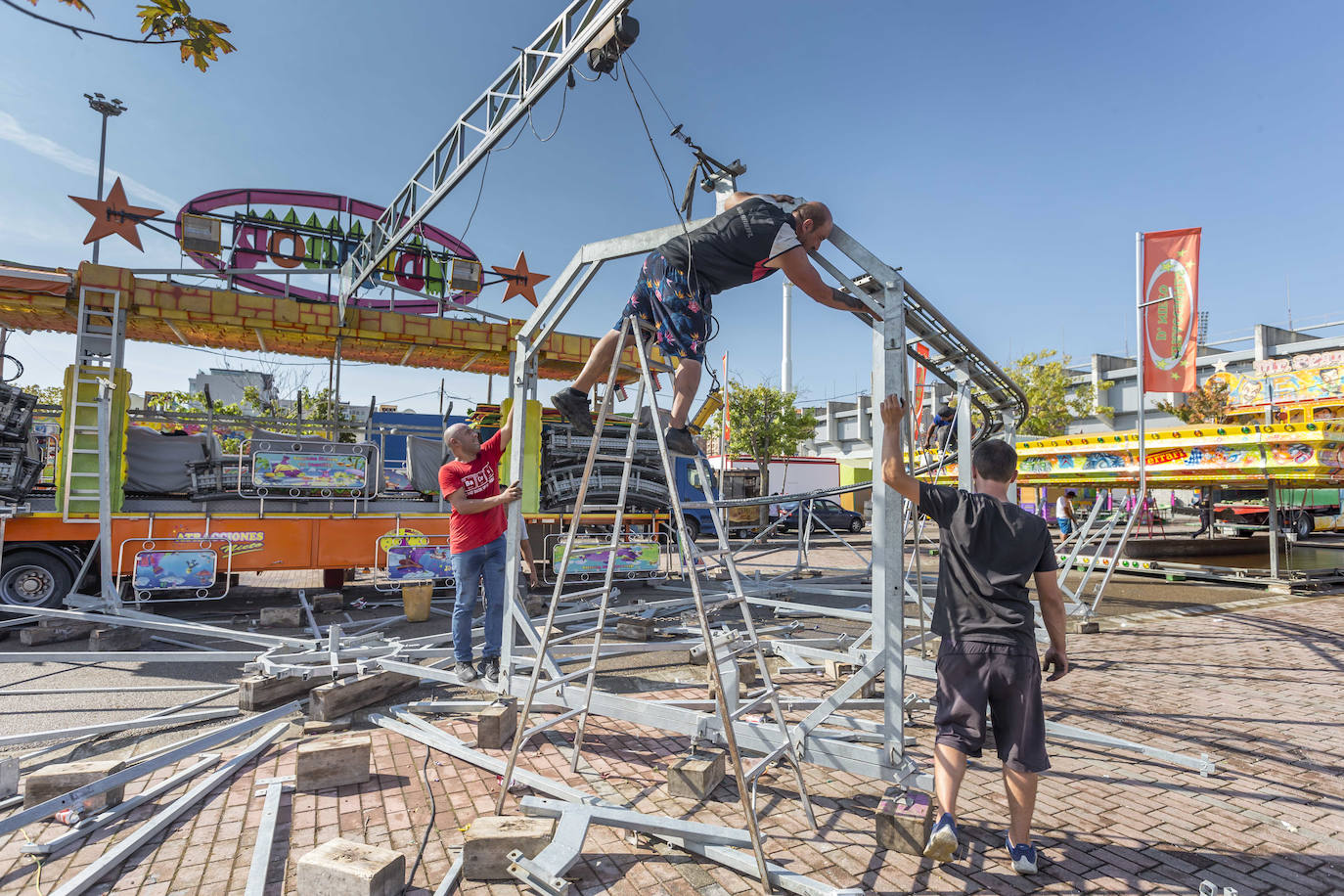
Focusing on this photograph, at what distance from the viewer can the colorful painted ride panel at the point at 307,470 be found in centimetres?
867

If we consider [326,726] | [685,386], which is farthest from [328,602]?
[685,386]

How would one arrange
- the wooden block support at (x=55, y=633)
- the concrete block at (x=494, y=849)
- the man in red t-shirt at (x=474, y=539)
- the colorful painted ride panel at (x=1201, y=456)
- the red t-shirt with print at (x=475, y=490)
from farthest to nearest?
the colorful painted ride panel at (x=1201, y=456) < the wooden block support at (x=55, y=633) < the red t-shirt with print at (x=475, y=490) < the man in red t-shirt at (x=474, y=539) < the concrete block at (x=494, y=849)

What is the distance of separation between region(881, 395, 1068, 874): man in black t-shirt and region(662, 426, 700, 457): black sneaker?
3.73 ft

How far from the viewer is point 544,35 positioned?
320 inches

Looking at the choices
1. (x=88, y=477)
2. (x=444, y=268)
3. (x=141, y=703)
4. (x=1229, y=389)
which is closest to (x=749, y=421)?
(x=444, y=268)

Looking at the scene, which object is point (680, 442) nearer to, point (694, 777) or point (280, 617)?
point (694, 777)

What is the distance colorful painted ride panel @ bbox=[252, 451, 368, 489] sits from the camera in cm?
867

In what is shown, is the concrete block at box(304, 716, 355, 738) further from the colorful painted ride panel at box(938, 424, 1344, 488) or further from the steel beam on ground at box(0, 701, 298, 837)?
the colorful painted ride panel at box(938, 424, 1344, 488)

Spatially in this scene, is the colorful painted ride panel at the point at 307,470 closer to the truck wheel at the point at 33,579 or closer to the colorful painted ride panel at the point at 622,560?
the truck wheel at the point at 33,579

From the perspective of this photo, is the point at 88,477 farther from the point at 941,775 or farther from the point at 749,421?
the point at 749,421

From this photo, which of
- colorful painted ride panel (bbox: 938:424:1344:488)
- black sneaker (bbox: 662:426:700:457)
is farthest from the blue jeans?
colorful painted ride panel (bbox: 938:424:1344:488)

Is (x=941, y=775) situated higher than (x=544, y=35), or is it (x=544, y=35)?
(x=544, y=35)

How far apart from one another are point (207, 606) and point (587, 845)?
→ 8.57 meters

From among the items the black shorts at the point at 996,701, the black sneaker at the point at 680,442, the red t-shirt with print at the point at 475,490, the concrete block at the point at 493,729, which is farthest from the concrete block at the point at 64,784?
the black shorts at the point at 996,701
